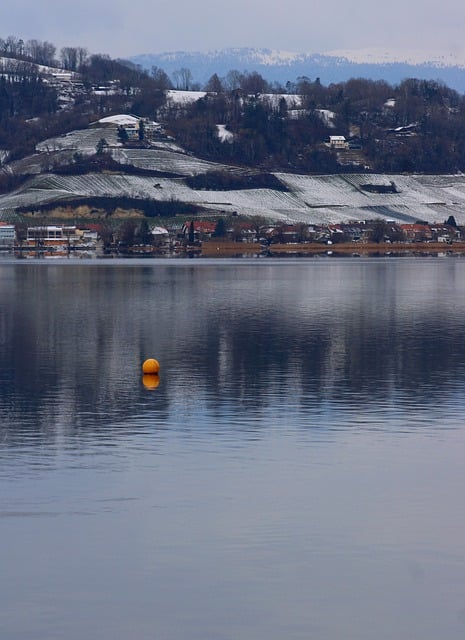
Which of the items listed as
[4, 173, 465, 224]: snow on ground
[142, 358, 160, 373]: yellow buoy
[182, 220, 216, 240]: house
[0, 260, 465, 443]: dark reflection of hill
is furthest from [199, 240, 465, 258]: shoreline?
[142, 358, 160, 373]: yellow buoy

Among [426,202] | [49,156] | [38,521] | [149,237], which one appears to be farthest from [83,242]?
[38,521]

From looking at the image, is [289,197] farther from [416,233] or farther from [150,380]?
[150,380]

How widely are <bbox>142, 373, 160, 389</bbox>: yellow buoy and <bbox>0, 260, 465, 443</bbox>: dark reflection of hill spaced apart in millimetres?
236

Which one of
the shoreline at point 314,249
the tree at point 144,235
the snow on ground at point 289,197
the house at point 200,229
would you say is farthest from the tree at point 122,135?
the shoreline at point 314,249

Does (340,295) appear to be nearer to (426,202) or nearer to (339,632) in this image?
(339,632)

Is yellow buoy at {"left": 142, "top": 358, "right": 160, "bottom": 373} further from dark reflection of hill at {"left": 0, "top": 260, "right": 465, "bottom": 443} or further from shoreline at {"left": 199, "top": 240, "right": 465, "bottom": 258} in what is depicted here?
shoreline at {"left": 199, "top": 240, "right": 465, "bottom": 258}

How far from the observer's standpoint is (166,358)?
106ft

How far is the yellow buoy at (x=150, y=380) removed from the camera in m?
27.3

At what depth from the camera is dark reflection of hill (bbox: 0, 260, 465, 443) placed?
981 inches

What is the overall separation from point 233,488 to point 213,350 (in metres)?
16.8

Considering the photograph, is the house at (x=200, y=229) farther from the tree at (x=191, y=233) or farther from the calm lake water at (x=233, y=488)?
the calm lake water at (x=233, y=488)

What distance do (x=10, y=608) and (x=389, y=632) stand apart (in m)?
3.73

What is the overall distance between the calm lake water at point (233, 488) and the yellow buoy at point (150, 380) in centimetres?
27

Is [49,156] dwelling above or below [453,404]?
above
